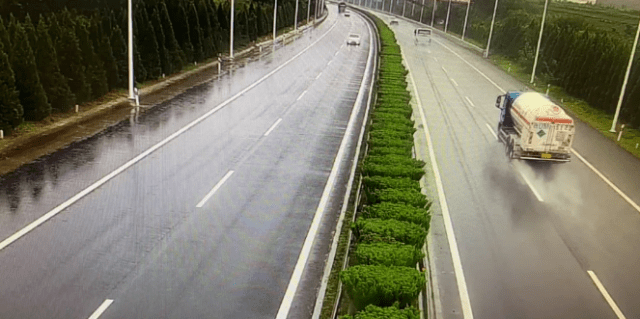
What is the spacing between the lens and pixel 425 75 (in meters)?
49.9

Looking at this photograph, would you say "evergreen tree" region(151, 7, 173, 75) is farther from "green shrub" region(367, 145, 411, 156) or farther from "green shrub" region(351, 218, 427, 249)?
"green shrub" region(351, 218, 427, 249)

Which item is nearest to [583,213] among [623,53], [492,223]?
[492,223]

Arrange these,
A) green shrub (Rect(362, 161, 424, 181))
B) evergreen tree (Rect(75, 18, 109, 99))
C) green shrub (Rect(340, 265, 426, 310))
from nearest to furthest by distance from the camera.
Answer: green shrub (Rect(340, 265, 426, 310)) → green shrub (Rect(362, 161, 424, 181)) → evergreen tree (Rect(75, 18, 109, 99))

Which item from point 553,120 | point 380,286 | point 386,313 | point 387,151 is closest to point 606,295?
point 380,286

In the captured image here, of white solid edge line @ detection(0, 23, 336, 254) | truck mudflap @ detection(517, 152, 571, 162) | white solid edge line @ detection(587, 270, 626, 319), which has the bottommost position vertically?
white solid edge line @ detection(0, 23, 336, 254)

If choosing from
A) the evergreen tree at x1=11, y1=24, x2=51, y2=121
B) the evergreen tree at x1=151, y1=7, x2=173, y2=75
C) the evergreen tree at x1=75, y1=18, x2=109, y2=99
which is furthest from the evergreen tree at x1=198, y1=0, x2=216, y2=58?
the evergreen tree at x1=11, y1=24, x2=51, y2=121

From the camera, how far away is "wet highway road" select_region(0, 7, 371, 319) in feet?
38.8

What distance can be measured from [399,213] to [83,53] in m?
22.3

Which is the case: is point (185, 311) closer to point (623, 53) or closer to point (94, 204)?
point (94, 204)

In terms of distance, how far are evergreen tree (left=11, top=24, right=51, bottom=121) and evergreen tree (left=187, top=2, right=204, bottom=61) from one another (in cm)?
2174

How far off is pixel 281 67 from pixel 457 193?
31.9m

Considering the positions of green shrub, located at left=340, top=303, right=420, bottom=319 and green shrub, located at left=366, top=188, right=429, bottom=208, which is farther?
green shrub, located at left=366, top=188, right=429, bottom=208

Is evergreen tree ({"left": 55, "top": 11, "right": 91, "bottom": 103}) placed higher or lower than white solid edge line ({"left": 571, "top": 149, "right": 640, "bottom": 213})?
higher

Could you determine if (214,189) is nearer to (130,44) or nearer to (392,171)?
(392,171)
